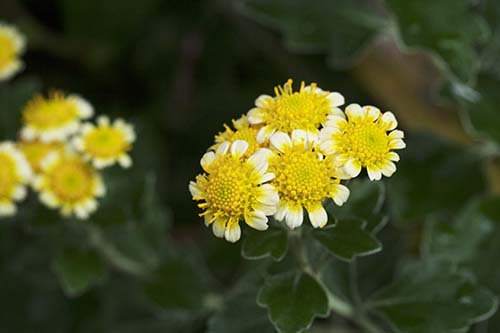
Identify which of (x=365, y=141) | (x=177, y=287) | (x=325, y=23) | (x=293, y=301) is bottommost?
(x=293, y=301)

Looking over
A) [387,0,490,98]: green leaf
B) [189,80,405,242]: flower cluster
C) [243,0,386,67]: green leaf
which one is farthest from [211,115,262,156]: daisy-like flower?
[243,0,386,67]: green leaf

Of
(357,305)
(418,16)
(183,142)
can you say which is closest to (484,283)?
(357,305)

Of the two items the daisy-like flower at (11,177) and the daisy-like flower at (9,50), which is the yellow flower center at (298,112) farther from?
the daisy-like flower at (9,50)

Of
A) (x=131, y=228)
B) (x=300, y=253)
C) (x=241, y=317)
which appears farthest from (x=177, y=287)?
(x=300, y=253)

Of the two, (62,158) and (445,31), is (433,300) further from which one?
(62,158)

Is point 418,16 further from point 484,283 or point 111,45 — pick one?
point 111,45

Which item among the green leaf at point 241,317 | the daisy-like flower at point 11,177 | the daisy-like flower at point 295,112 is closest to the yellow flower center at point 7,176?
the daisy-like flower at point 11,177

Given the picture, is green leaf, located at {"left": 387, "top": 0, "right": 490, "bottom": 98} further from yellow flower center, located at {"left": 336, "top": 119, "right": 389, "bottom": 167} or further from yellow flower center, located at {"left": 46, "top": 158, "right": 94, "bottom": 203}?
yellow flower center, located at {"left": 46, "top": 158, "right": 94, "bottom": 203}
